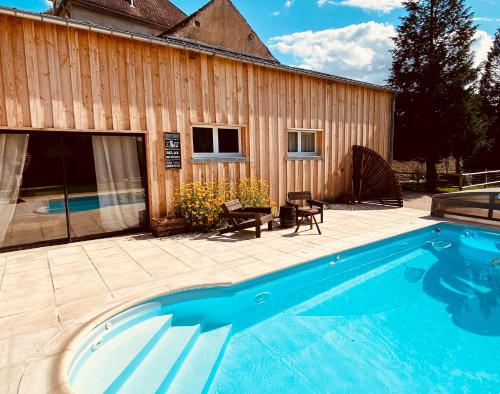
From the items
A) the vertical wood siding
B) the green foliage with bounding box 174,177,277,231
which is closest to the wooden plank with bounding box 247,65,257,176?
the vertical wood siding

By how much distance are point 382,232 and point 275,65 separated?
5.09m

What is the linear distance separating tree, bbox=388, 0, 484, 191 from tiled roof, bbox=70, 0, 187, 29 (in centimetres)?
1533

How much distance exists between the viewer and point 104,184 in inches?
250

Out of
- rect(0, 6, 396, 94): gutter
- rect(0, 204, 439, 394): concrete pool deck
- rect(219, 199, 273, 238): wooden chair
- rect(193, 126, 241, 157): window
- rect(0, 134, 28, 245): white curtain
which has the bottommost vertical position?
rect(0, 204, 439, 394): concrete pool deck

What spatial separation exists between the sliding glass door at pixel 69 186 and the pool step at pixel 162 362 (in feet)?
12.7

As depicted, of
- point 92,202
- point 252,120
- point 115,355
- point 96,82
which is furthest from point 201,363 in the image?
point 252,120

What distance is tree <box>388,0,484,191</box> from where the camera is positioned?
13086 millimetres

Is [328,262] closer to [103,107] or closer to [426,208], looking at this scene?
[103,107]

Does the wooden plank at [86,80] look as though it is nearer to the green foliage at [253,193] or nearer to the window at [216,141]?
the window at [216,141]

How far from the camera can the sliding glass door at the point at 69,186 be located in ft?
17.8

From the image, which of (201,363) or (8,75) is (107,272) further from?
(8,75)

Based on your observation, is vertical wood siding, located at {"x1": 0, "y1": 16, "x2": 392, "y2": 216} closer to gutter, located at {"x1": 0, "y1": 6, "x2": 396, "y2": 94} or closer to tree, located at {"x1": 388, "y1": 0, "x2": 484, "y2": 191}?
gutter, located at {"x1": 0, "y1": 6, "x2": 396, "y2": 94}

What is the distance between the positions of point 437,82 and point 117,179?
45.4 ft

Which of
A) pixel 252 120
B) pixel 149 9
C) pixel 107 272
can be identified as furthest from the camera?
pixel 149 9
